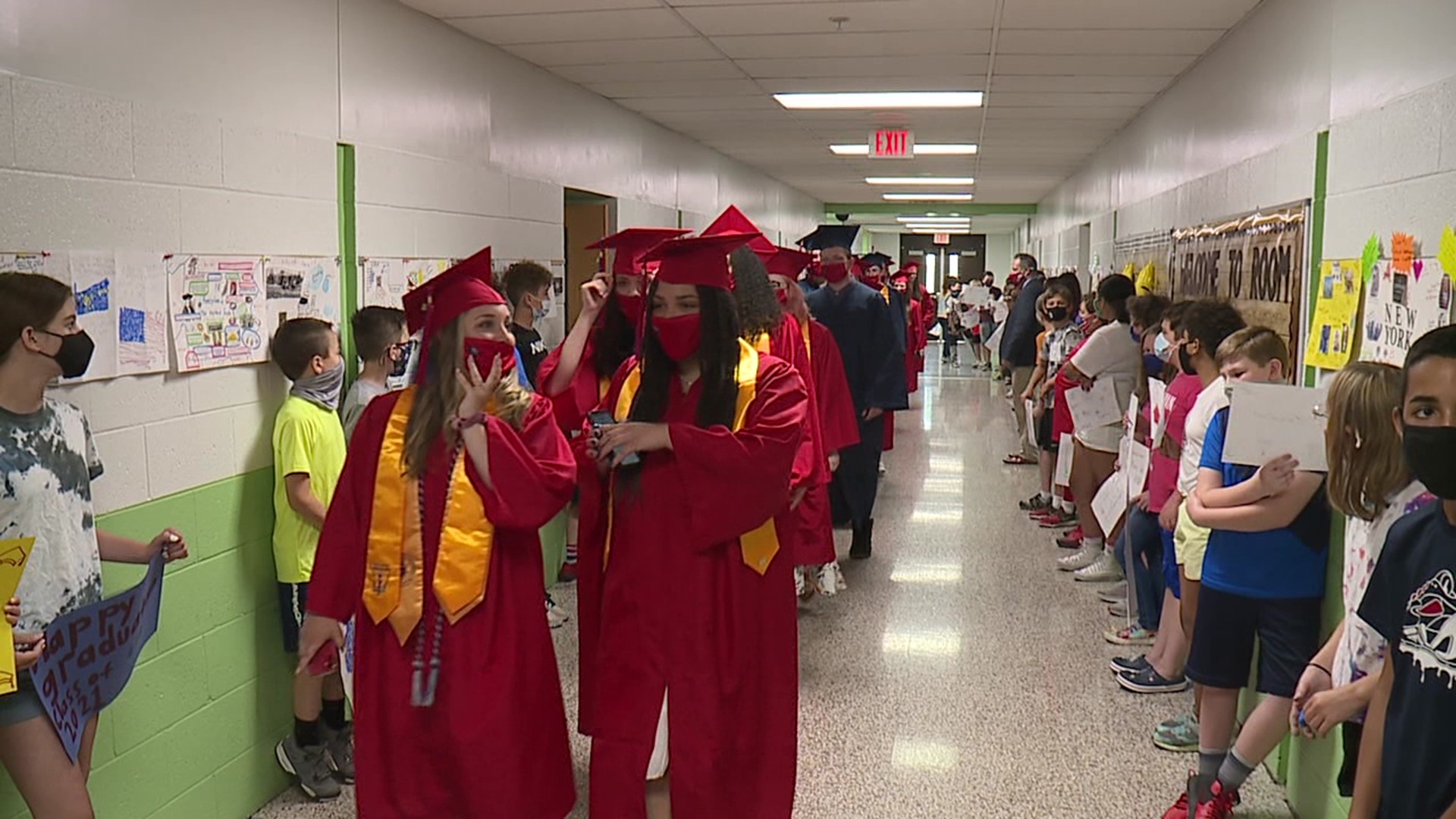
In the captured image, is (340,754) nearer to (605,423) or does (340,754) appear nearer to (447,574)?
(447,574)

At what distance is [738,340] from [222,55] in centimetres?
176

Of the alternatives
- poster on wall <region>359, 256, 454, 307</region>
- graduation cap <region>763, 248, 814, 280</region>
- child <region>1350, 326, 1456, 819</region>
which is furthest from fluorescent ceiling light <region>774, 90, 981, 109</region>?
child <region>1350, 326, 1456, 819</region>

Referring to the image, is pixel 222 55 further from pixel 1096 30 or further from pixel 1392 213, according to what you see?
pixel 1096 30

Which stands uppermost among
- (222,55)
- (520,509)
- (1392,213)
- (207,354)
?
(222,55)

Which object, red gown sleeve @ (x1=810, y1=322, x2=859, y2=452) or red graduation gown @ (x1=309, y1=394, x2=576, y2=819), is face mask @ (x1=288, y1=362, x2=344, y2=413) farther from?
red gown sleeve @ (x1=810, y1=322, x2=859, y2=452)

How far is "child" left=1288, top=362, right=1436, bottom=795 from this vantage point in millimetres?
2381

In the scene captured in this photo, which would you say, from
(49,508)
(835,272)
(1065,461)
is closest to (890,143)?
(835,272)

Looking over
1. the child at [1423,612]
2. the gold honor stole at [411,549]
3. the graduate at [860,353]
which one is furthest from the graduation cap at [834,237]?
the child at [1423,612]

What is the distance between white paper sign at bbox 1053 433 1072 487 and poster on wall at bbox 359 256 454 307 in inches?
132

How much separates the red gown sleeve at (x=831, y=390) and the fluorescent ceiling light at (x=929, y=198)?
12205 mm

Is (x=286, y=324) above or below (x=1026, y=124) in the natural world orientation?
below

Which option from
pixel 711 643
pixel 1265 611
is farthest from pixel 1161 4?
pixel 711 643

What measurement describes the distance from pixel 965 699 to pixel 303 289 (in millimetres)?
2748

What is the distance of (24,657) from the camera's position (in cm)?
231
